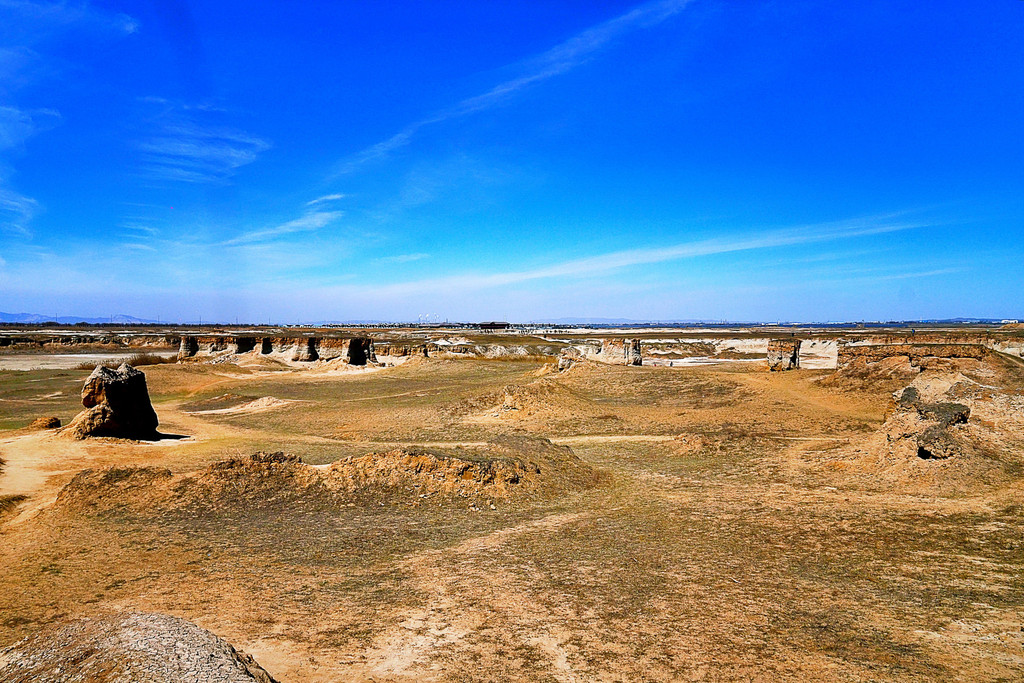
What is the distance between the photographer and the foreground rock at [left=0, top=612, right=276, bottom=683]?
12.4ft

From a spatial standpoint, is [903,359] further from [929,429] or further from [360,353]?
[360,353]

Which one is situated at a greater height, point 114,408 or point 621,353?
point 621,353

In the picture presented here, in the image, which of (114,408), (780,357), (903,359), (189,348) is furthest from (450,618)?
(189,348)

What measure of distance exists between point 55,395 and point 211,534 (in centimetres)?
2828

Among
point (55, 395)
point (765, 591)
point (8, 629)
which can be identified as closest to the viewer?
point (8, 629)

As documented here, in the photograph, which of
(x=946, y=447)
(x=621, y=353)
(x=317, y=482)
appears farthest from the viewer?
(x=621, y=353)

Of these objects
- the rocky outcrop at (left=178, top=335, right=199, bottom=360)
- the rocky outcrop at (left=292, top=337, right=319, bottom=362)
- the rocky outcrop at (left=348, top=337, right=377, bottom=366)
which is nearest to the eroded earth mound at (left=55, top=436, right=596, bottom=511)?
the rocky outcrop at (left=348, top=337, right=377, bottom=366)

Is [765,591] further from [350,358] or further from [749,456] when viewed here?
[350,358]

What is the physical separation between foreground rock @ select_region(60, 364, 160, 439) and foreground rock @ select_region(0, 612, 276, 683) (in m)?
13.8

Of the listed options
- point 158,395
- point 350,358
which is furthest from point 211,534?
point 350,358

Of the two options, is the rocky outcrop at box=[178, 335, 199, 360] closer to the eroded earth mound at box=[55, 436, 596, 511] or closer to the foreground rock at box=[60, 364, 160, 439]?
the foreground rock at box=[60, 364, 160, 439]

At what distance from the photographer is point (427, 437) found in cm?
1861

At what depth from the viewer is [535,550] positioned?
828cm

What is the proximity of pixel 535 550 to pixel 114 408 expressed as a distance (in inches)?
568
